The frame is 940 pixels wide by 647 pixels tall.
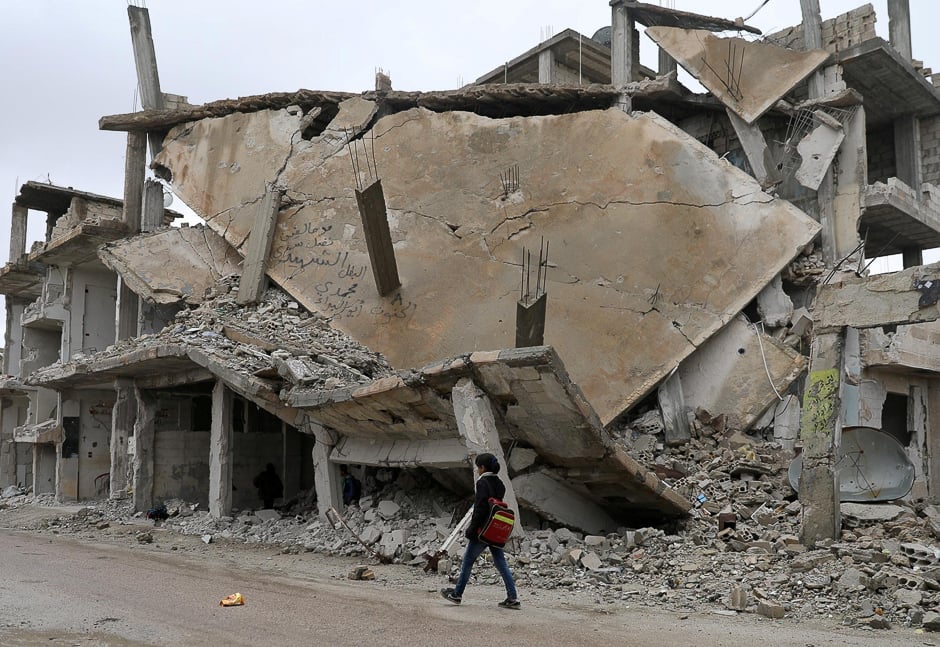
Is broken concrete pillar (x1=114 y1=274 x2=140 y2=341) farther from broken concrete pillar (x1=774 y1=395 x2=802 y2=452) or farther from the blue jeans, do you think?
the blue jeans

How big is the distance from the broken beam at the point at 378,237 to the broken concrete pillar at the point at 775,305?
602 cm

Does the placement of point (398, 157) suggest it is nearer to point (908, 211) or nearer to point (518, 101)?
point (518, 101)

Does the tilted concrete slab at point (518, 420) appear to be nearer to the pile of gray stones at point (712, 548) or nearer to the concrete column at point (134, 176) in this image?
the pile of gray stones at point (712, 548)

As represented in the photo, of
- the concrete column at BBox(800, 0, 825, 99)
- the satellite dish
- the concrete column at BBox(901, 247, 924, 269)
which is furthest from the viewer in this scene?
the concrete column at BBox(901, 247, 924, 269)

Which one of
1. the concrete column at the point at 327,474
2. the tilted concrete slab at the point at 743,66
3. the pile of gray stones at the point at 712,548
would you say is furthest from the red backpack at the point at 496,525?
the tilted concrete slab at the point at 743,66

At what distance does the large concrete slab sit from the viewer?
1356 centimetres

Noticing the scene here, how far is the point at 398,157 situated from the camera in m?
16.5

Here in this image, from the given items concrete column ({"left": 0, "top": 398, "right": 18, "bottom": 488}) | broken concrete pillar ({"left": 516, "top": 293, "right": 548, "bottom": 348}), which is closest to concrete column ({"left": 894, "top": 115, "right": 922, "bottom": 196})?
broken concrete pillar ({"left": 516, "top": 293, "right": 548, "bottom": 348})

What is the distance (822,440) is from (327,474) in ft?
22.2

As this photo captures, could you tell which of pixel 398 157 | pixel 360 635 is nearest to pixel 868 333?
pixel 398 157

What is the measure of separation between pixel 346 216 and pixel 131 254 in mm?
5298

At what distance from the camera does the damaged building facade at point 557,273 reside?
1040cm

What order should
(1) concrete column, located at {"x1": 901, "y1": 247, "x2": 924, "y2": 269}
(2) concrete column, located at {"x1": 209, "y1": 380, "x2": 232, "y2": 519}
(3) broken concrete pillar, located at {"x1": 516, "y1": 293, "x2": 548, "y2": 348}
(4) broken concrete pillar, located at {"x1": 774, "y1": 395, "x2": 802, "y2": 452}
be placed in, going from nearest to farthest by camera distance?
(3) broken concrete pillar, located at {"x1": 516, "y1": 293, "x2": 548, "y2": 348} → (4) broken concrete pillar, located at {"x1": 774, "y1": 395, "x2": 802, "y2": 452} → (2) concrete column, located at {"x1": 209, "y1": 380, "x2": 232, "y2": 519} → (1) concrete column, located at {"x1": 901, "y1": 247, "x2": 924, "y2": 269}

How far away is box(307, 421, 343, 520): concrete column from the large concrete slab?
8.45ft
